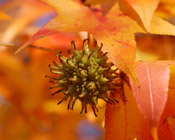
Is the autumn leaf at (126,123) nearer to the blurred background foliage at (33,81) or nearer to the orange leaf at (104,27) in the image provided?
the orange leaf at (104,27)

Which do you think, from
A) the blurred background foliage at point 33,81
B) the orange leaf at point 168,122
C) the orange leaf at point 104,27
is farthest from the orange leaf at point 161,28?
the blurred background foliage at point 33,81

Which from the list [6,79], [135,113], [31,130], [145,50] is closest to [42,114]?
[31,130]

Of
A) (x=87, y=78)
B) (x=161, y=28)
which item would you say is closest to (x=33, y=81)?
(x=87, y=78)

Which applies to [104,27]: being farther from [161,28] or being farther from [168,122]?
[168,122]

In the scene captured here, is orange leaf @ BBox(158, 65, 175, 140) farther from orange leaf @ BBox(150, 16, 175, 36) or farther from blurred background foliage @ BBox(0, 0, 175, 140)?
blurred background foliage @ BBox(0, 0, 175, 140)

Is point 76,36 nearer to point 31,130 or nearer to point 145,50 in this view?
point 145,50

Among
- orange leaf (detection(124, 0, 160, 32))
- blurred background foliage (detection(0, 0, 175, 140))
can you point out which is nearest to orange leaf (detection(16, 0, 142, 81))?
orange leaf (detection(124, 0, 160, 32))
